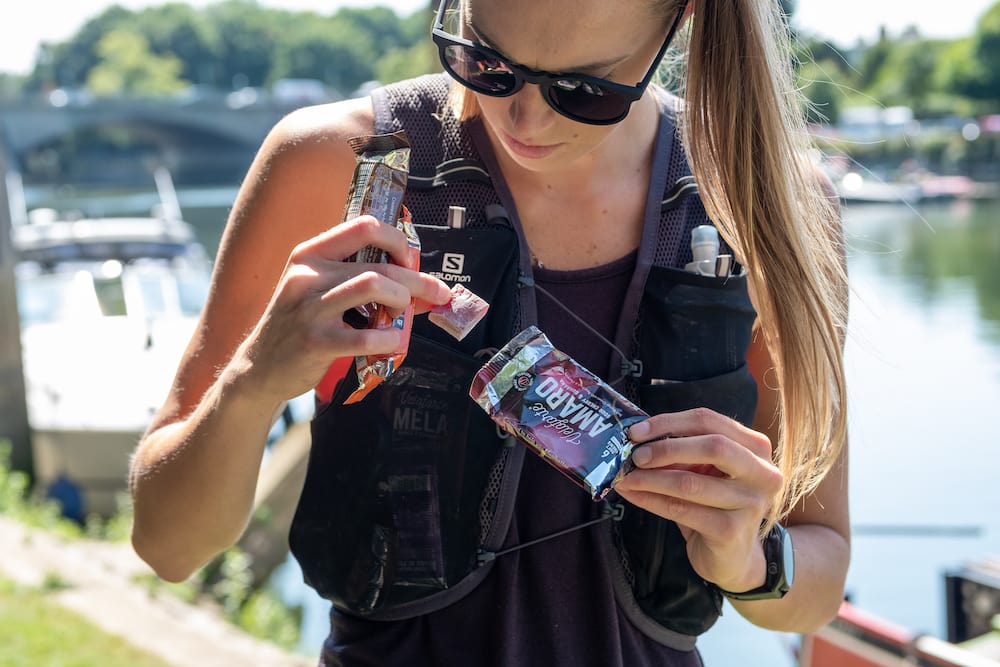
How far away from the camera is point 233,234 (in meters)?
1.53

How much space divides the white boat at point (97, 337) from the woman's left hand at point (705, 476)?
585cm

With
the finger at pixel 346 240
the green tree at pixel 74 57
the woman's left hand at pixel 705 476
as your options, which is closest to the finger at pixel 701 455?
the woman's left hand at pixel 705 476

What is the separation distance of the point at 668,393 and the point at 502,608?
36 centimetres

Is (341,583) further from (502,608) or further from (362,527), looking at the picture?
(502,608)

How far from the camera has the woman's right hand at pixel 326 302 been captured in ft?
3.91

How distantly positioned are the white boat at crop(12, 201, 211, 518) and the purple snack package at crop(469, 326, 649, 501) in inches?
227

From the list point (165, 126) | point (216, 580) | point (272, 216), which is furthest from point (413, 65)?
point (272, 216)

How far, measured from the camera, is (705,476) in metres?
1.31

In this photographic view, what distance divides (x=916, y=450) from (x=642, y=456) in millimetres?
12169

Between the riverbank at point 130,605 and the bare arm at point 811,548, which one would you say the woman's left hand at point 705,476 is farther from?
the riverbank at point 130,605

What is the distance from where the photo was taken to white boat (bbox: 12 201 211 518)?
9102mm

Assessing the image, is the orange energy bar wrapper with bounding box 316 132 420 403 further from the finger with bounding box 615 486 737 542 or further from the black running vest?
the finger with bounding box 615 486 737 542

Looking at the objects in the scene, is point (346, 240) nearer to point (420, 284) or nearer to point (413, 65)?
point (420, 284)

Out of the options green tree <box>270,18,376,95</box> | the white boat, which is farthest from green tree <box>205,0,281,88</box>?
the white boat
